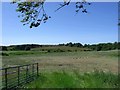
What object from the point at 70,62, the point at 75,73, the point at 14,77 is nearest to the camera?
the point at 14,77

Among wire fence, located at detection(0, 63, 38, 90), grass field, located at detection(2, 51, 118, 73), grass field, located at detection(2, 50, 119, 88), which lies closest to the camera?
wire fence, located at detection(0, 63, 38, 90)

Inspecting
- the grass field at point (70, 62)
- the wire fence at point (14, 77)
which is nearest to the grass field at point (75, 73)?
the grass field at point (70, 62)

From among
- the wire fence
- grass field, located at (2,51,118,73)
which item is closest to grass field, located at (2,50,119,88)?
grass field, located at (2,51,118,73)

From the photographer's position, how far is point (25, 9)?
1015 centimetres

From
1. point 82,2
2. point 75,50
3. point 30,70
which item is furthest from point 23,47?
point 82,2

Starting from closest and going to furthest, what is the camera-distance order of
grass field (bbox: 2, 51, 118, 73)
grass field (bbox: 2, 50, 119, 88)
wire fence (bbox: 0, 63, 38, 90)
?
wire fence (bbox: 0, 63, 38, 90) → grass field (bbox: 2, 50, 119, 88) → grass field (bbox: 2, 51, 118, 73)

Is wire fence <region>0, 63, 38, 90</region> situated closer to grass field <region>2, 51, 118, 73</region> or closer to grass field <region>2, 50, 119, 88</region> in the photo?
grass field <region>2, 50, 119, 88</region>

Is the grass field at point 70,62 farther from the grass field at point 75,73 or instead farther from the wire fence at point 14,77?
the wire fence at point 14,77

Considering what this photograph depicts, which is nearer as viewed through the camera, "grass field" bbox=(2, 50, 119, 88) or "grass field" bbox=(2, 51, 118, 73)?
"grass field" bbox=(2, 50, 119, 88)

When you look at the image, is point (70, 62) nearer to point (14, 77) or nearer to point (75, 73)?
point (75, 73)

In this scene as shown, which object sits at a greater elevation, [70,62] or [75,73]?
[75,73]

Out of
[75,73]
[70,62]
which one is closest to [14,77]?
[75,73]

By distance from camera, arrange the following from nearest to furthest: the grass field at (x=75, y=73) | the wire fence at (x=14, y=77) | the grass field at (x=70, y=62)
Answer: the wire fence at (x=14, y=77), the grass field at (x=75, y=73), the grass field at (x=70, y=62)

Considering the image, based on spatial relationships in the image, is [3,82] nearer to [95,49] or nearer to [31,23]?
[31,23]
